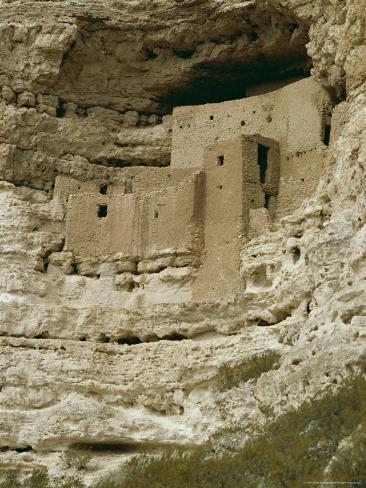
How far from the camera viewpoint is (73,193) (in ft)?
80.6

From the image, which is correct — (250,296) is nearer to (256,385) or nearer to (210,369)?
(210,369)

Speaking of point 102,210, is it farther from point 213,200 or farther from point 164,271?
point 213,200

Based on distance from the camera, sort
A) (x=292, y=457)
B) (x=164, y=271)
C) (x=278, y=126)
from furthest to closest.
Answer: (x=278, y=126) < (x=164, y=271) < (x=292, y=457)

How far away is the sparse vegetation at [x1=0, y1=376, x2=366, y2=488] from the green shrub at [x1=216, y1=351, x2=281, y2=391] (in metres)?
2.53

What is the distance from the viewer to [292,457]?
13438 mm

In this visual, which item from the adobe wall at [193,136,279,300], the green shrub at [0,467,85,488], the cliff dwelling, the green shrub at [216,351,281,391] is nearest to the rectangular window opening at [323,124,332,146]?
the cliff dwelling

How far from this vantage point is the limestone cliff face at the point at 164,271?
18.2m

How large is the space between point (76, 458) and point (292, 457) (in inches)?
232

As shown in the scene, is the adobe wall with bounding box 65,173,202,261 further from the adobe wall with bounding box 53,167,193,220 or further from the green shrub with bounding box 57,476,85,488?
the green shrub with bounding box 57,476,85,488

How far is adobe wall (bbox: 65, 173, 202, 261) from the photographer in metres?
22.7

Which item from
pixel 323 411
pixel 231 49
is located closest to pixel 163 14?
pixel 231 49

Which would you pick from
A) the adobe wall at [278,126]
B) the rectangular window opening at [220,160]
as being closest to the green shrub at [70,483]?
the adobe wall at [278,126]

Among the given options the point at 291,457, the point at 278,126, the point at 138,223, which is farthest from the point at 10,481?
the point at 278,126

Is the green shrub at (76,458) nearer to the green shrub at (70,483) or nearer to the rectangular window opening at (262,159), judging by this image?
the green shrub at (70,483)
